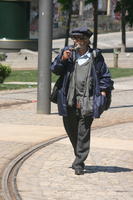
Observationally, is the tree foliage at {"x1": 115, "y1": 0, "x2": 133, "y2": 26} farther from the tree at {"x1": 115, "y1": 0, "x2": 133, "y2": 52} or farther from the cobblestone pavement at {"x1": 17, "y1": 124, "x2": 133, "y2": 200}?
the cobblestone pavement at {"x1": 17, "y1": 124, "x2": 133, "y2": 200}

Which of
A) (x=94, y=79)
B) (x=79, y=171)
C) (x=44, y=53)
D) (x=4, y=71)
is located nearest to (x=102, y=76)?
(x=94, y=79)

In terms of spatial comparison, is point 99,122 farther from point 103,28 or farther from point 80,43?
point 103,28

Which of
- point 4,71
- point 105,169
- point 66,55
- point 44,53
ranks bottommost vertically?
point 4,71

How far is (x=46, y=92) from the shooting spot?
636 inches

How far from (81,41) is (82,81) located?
484 millimetres

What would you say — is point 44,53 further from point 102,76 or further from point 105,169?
point 102,76

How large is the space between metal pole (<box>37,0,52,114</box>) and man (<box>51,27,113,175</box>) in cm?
680

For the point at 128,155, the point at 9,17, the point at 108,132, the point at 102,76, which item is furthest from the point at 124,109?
the point at 9,17

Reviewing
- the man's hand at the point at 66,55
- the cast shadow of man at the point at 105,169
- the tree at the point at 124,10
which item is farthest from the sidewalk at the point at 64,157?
the tree at the point at 124,10

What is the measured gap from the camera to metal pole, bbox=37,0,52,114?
52.0ft

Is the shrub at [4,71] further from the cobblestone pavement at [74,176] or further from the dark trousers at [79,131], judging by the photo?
the dark trousers at [79,131]

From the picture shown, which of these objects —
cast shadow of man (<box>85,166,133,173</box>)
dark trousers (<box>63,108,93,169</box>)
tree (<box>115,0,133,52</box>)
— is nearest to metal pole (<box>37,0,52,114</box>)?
cast shadow of man (<box>85,166,133,173</box>)

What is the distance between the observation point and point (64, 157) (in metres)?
10.8

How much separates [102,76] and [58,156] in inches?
87.3
